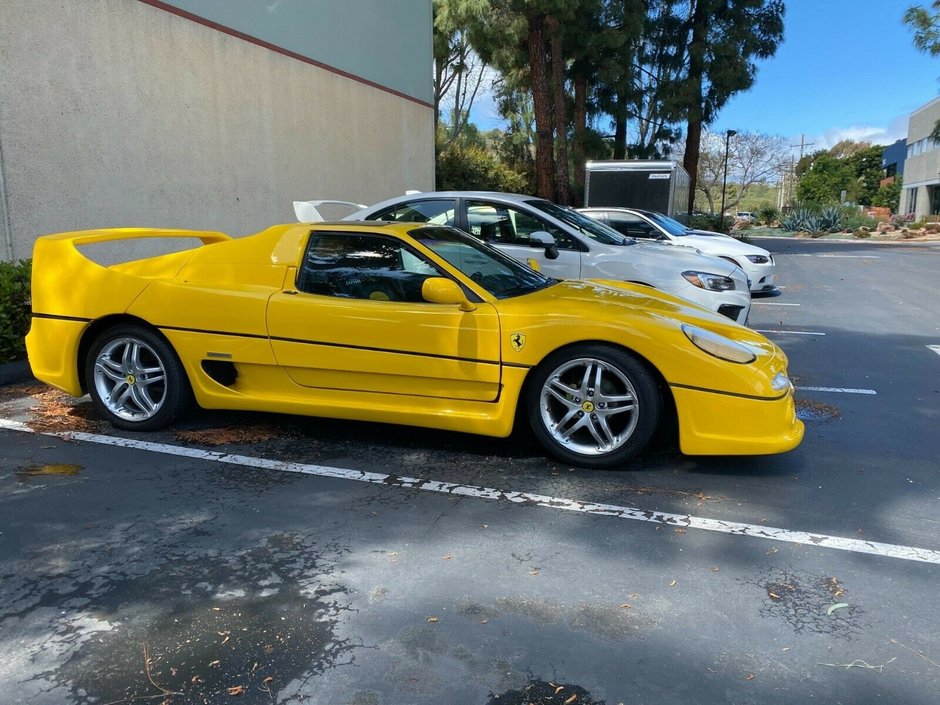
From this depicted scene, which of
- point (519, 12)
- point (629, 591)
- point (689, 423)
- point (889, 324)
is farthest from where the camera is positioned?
point (519, 12)

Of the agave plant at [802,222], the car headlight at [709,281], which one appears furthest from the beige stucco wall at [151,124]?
the agave plant at [802,222]

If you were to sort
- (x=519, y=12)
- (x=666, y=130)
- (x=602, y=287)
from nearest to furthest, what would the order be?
(x=602, y=287) → (x=519, y=12) → (x=666, y=130)

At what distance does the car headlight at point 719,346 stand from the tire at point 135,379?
3.18 m

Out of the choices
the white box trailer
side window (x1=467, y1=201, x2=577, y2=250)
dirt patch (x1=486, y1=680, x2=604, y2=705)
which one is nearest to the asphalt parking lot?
dirt patch (x1=486, y1=680, x2=604, y2=705)

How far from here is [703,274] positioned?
24.3 feet

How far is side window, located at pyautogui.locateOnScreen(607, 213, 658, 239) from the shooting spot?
11.8 metres

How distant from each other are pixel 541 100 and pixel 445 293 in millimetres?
18296

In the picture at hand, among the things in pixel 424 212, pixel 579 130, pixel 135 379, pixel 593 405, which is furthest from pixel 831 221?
pixel 135 379

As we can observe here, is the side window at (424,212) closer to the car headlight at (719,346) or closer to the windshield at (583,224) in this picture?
the windshield at (583,224)

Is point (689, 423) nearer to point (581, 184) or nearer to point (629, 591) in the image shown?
point (629, 591)

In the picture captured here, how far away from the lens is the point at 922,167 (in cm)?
5081

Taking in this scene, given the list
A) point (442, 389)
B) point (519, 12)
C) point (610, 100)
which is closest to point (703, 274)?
point (442, 389)

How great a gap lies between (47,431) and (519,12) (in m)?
18.8

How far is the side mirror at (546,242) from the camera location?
700cm
